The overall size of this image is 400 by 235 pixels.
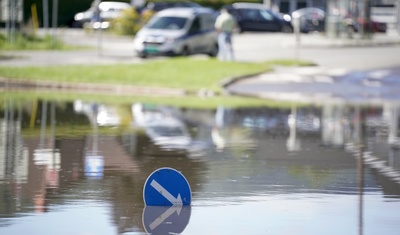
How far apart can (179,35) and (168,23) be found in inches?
59.8

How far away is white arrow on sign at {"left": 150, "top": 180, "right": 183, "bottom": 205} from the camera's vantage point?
11945mm

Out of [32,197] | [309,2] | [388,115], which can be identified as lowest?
[309,2]

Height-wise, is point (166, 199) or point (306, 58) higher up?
point (166, 199)

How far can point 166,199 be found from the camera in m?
12.2

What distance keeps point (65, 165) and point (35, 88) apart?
15.6 m

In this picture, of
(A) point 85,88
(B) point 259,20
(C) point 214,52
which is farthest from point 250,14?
(A) point 85,88

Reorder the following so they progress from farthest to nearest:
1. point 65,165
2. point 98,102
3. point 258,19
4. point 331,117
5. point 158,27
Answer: point 258,19
point 158,27
point 98,102
point 331,117
point 65,165

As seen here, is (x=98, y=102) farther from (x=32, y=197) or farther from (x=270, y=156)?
(x=32, y=197)

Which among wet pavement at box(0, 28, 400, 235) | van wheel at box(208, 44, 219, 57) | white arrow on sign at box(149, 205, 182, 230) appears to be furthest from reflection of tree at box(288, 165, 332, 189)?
van wheel at box(208, 44, 219, 57)

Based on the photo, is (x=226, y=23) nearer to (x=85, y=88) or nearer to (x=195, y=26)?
(x=195, y=26)

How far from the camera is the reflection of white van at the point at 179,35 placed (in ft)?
142

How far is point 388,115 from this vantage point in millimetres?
Answer: 25078

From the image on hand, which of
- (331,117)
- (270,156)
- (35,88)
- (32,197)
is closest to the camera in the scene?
(32,197)

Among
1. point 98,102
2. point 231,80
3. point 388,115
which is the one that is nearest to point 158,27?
point 231,80
